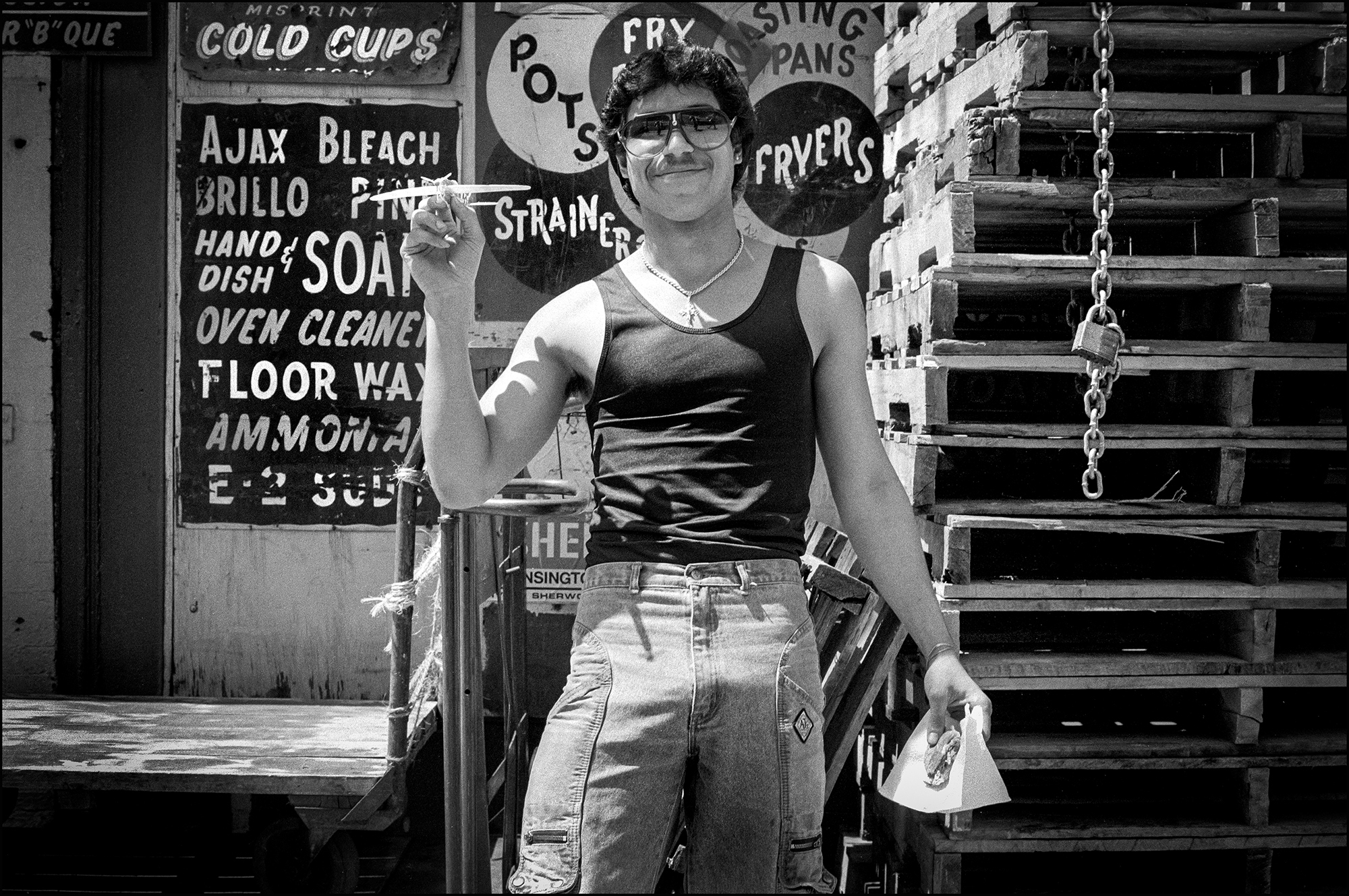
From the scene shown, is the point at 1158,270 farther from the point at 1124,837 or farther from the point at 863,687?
the point at 1124,837

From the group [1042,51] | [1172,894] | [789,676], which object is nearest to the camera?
[789,676]

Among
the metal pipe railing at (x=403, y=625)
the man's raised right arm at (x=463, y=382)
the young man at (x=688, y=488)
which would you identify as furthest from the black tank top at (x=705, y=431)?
the metal pipe railing at (x=403, y=625)

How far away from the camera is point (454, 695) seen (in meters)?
2.77

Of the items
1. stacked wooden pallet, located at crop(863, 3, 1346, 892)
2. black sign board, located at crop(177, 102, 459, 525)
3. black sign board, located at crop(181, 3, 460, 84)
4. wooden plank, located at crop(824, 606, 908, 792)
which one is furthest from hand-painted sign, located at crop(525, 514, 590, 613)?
black sign board, located at crop(181, 3, 460, 84)

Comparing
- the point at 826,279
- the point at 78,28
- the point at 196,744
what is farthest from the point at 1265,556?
the point at 78,28

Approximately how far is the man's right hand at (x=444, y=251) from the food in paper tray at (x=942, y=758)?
1.41 meters

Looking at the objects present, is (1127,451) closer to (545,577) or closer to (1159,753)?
(1159,753)

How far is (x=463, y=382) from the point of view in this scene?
2.20 metres

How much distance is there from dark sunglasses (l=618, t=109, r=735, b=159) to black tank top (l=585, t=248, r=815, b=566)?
0.34 m

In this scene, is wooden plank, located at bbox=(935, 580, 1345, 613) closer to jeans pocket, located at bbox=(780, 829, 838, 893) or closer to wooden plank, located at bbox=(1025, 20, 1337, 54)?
jeans pocket, located at bbox=(780, 829, 838, 893)

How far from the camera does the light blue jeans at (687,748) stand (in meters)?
2.10

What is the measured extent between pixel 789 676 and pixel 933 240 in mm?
2001

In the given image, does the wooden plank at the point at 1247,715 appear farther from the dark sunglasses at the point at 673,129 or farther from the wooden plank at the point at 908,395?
the dark sunglasses at the point at 673,129

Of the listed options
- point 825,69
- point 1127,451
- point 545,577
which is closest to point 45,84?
point 545,577
